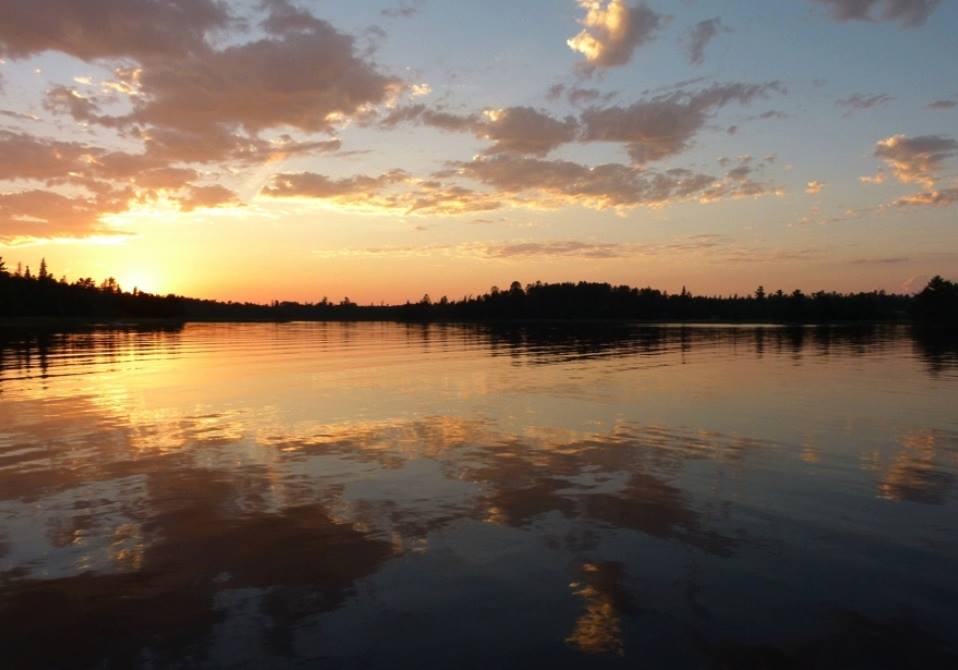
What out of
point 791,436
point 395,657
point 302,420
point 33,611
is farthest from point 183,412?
point 791,436

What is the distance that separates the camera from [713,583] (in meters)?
10.1

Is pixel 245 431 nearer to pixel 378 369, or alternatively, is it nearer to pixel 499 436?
pixel 499 436

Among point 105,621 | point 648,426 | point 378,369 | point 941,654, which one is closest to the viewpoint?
point 941,654

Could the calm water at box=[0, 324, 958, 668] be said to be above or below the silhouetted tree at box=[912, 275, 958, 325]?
below

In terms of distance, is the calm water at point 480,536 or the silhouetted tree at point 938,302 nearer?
the calm water at point 480,536

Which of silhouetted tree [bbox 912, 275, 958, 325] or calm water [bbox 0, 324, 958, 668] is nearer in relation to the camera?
calm water [bbox 0, 324, 958, 668]

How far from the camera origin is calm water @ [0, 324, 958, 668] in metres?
8.39

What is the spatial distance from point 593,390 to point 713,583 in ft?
81.0

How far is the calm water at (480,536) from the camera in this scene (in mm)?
8391

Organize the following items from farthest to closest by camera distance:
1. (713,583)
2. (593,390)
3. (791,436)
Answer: (593,390)
(791,436)
(713,583)

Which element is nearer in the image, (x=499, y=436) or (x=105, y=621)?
(x=105, y=621)

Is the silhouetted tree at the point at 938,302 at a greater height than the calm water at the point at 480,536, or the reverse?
the silhouetted tree at the point at 938,302

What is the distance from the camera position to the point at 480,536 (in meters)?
12.4

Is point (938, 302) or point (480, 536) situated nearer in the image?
point (480, 536)
